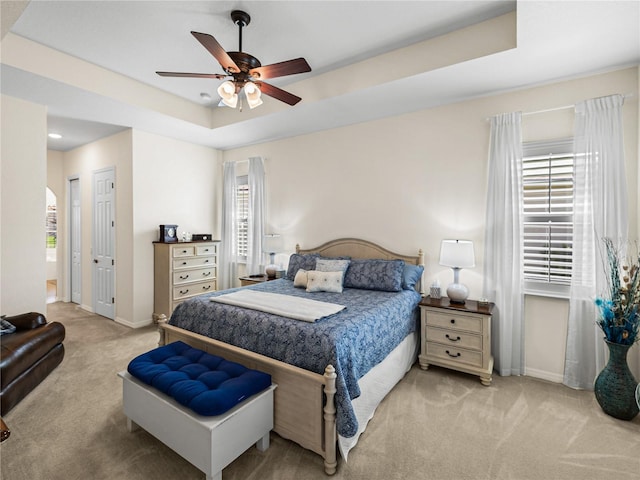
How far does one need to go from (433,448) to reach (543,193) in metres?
2.51

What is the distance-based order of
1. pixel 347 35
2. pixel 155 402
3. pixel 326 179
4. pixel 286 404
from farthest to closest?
pixel 326 179 < pixel 347 35 < pixel 286 404 < pixel 155 402

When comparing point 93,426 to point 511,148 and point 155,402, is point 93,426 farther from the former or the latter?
point 511,148

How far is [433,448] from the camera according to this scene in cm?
206

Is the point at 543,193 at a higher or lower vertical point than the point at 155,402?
higher

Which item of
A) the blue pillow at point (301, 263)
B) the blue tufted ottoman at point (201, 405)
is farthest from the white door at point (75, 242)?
the blue tufted ottoman at point (201, 405)

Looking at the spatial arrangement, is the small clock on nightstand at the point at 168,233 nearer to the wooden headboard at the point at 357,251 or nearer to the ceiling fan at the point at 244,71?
the wooden headboard at the point at 357,251

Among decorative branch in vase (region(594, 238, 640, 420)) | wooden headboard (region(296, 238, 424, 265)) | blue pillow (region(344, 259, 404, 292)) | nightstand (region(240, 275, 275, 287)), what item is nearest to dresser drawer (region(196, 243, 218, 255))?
nightstand (region(240, 275, 275, 287))

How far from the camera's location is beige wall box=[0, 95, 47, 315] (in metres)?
3.41

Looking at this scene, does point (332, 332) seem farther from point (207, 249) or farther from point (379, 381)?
point (207, 249)

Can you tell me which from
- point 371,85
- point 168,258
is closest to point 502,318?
point 371,85

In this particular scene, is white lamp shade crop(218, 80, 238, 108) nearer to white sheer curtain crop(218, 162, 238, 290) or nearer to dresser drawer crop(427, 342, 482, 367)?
dresser drawer crop(427, 342, 482, 367)

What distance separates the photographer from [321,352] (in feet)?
6.47

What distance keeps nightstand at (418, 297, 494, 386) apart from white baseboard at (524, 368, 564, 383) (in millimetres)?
389

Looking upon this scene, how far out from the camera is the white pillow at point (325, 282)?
11.0 feet
